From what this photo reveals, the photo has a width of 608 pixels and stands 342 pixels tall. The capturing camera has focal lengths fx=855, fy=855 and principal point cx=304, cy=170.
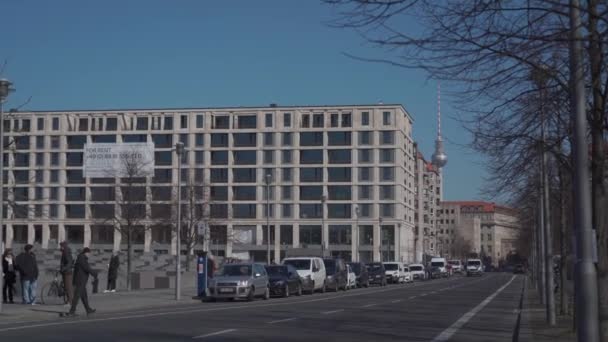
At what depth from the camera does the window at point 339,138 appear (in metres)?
102

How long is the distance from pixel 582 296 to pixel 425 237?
135297 mm

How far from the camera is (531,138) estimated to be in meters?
16.2

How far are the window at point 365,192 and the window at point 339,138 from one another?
556cm

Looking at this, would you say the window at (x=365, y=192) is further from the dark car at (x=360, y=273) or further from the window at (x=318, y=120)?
the dark car at (x=360, y=273)

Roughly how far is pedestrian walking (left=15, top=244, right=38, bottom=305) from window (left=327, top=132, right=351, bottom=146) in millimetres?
75955

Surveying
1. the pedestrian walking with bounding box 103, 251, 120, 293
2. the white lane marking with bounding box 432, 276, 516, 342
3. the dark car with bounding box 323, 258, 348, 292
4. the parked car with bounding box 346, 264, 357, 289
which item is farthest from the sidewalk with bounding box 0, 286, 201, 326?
the parked car with bounding box 346, 264, 357, 289

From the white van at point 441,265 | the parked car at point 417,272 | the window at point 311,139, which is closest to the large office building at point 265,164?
the window at point 311,139

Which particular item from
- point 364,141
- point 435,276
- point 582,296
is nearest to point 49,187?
point 364,141

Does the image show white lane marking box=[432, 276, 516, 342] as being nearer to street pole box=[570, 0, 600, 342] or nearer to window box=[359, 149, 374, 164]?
street pole box=[570, 0, 600, 342]

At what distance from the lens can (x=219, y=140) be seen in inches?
4065

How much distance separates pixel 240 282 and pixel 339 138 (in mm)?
69417

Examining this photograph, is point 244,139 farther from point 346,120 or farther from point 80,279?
point 80,279

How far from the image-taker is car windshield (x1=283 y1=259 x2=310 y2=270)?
44219 mm

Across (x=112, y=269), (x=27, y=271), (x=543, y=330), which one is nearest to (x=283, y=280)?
(x=112, y=269)
